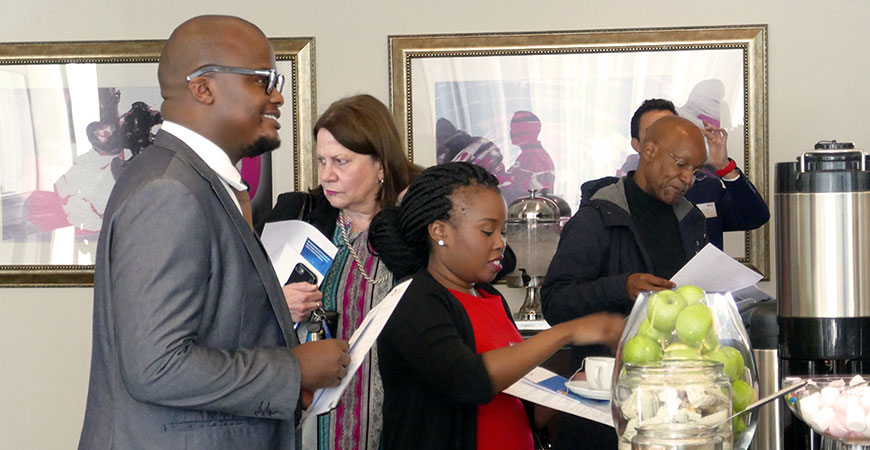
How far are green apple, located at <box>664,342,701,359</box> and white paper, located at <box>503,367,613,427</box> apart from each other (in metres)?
0.35

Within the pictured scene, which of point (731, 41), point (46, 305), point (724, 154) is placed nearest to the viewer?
point (724, 154)

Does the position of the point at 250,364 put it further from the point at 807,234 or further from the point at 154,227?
the point at 807,234

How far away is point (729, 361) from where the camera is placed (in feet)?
4.10

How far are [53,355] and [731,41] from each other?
3214mm

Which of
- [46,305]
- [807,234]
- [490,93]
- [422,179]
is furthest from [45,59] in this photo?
[807,234]

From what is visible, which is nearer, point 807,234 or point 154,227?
point 154,227

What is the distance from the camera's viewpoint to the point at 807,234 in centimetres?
153

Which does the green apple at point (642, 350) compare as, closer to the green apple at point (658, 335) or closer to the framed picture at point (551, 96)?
the green apple at point (658, 335)

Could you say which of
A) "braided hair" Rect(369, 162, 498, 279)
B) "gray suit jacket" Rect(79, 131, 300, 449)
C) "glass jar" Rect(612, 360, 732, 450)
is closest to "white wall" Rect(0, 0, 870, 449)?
"braided hair" Rect(369, 162, 498, 279)

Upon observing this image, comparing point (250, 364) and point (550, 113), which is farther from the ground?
point (550, 113)

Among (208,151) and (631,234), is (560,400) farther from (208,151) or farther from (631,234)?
(631,234)

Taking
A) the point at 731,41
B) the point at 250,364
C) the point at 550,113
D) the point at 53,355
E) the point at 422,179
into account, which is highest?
the point at 731,41

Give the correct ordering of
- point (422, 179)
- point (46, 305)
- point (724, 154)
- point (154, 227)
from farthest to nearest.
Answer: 1. point (46, 305)
2. point (724, 154)
3. point (422, 179)
4. point (154, 227)

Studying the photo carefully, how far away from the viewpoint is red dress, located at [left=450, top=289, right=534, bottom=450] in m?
1.87
